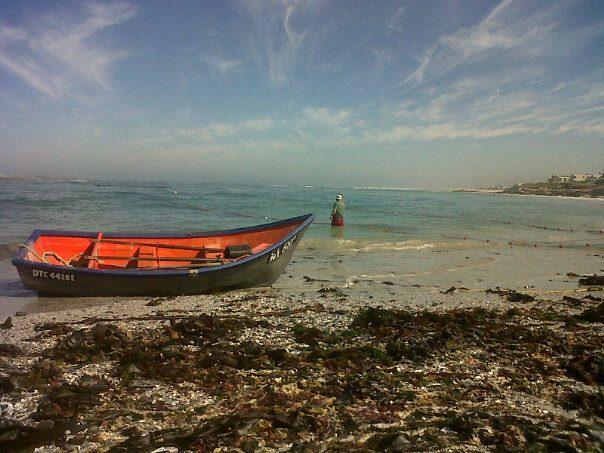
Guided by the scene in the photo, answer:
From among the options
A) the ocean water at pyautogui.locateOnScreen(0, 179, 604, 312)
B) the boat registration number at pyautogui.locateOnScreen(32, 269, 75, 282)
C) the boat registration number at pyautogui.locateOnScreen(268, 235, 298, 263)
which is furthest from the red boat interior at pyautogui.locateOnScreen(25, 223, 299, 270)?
the ocean water at pyautogui.locateOnScreen(0, 179, 604, 312)

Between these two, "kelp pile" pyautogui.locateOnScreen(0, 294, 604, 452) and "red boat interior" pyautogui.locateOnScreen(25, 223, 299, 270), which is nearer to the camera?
"kelp pile" pyautogui.locateOnScreen(0, 294, 604, 452)

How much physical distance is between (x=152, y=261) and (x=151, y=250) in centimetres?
39

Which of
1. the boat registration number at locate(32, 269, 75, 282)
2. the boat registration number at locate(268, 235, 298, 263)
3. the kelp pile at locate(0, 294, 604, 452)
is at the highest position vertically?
the boat registration number at locate(268, 235, 298, 263)

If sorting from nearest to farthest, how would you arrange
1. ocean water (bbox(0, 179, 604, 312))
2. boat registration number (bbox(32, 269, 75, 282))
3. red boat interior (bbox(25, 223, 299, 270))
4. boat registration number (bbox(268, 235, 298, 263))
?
boat registration number (bbox(32, 269, 75, 282)) < boat registration number (bbox(268, 235, 298, 263)) < red boat interior (bbox(25, 223, 299, 270)) < ocean water (bbox(0, 179, 604, 312))

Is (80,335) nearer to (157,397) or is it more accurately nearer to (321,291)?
(157,397)

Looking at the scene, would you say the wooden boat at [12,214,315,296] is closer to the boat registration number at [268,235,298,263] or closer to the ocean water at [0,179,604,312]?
the boat registration number at [268,235,298,263]

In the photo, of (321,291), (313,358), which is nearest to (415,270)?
(321,291)

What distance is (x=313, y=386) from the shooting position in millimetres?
5156

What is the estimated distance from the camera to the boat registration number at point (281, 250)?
1088 cm

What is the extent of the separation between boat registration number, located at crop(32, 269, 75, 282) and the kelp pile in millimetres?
2468

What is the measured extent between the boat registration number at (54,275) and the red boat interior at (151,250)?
1.22 metres

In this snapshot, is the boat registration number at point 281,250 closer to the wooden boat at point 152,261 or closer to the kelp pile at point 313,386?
the wooden boat at point 152,261

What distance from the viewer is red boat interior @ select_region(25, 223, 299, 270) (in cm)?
1141

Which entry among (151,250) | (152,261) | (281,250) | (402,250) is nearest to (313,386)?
(281,250)
